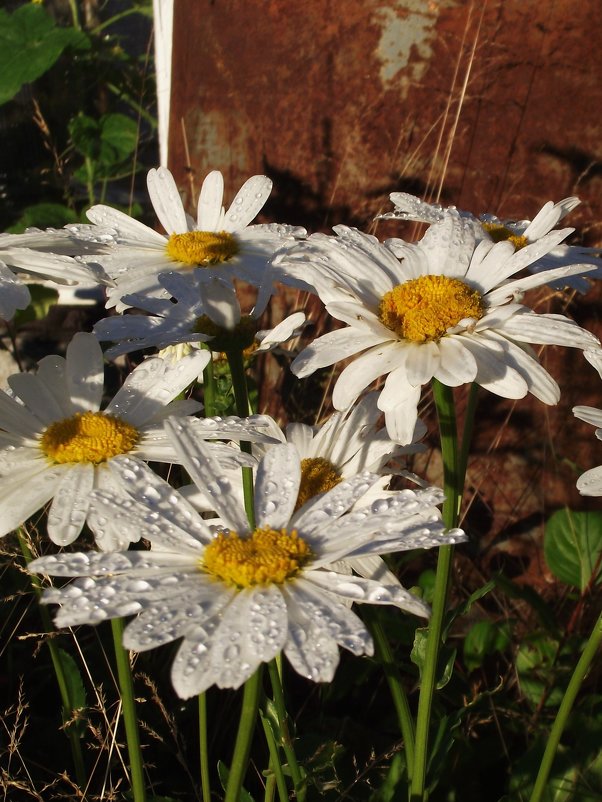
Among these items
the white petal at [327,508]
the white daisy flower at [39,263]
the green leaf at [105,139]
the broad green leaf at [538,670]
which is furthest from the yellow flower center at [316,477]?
the green leaf at [105,139]

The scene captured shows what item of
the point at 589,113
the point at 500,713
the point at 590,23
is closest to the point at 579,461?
the point at 500,713

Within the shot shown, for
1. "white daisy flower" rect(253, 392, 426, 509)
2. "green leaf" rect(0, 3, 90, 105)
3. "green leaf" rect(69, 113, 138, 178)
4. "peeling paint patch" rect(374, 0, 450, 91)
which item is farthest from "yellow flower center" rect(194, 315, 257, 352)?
"green leaf" rect(69, 113, 138, 178)

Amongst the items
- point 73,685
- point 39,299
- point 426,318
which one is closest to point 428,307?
point 426,318

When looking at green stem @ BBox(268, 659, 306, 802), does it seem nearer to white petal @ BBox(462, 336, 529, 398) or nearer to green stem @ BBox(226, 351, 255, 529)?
green stem @ BBox(226, 351, 255, 529)

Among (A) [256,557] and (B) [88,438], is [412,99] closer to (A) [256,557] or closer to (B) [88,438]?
(B) [88,438]

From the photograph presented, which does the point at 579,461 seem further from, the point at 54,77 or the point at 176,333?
the point at 54,77

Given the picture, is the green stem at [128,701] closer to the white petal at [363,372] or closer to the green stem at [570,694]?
the white petal at [363,372]
